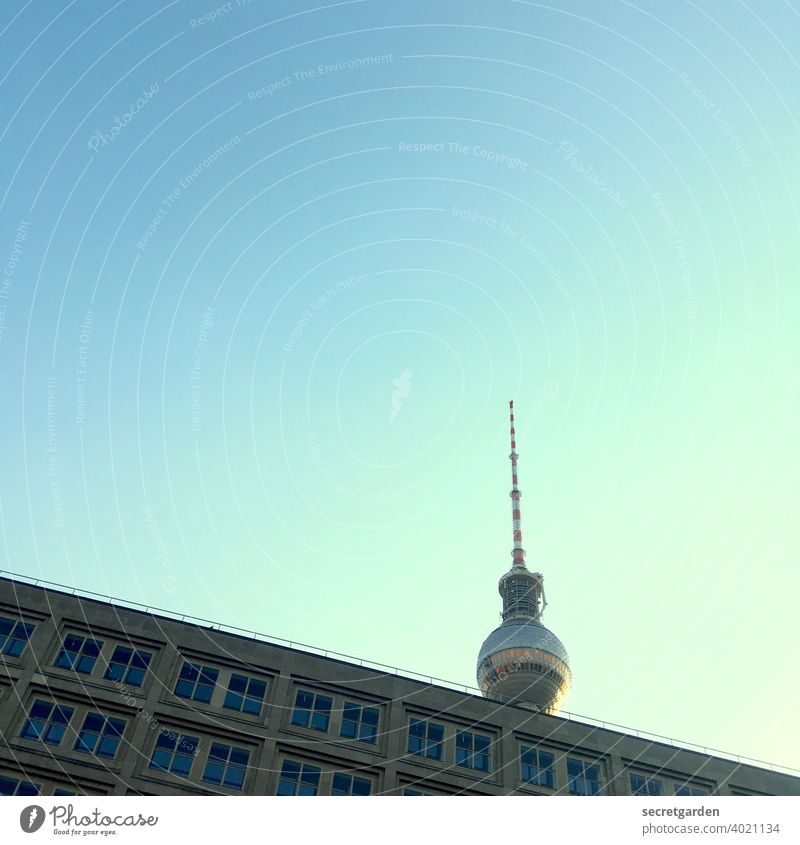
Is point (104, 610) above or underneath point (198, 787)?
above

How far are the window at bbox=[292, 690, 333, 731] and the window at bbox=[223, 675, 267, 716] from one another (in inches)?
92.0

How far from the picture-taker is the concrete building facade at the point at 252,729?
44750mm

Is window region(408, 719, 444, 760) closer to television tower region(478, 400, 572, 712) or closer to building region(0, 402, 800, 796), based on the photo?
building region(0, 402, 800, 796)

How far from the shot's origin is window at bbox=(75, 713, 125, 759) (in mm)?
44531

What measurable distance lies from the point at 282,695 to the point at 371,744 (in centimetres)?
646

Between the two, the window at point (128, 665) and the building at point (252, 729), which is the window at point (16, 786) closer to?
the building at point (252, 729)

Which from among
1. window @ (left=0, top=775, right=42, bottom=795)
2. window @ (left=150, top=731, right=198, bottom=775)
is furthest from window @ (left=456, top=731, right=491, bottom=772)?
window @ (left=0, top=775, right=42, bottom=795)

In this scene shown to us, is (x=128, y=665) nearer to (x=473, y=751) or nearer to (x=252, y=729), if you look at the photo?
(x=252, y=729)

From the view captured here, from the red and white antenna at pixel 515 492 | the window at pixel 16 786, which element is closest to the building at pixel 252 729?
the window at pixel 16 786
